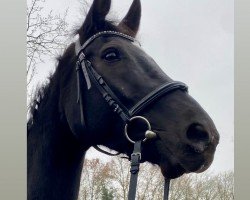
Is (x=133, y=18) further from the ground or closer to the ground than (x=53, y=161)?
further from the ground

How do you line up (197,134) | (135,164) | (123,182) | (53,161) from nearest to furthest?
(197,134), (135,164), (53,161), (123,182)

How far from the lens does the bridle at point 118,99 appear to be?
53.8 inches

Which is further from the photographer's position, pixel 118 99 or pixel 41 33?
pixel 41 33

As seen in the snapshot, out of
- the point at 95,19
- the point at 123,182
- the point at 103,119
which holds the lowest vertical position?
the point at 123,182

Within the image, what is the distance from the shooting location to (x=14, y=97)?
1.68 m

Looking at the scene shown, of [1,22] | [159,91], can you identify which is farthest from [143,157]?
[1,22]

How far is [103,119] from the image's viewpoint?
4.75 feet

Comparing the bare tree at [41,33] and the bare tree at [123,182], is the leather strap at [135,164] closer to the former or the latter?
the bare tree at [123,182]

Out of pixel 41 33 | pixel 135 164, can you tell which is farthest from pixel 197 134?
pixel 41 33

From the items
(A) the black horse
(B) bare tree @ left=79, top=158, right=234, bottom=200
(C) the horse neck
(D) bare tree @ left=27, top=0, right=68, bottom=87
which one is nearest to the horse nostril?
(A) the black horse

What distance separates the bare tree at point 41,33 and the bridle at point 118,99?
0.20m

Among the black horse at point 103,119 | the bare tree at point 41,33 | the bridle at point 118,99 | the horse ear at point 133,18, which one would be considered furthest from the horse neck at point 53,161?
the horse ear at point 133,18

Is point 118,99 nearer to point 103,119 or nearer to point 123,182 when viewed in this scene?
point 103,119

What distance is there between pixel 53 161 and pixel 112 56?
0.43m
